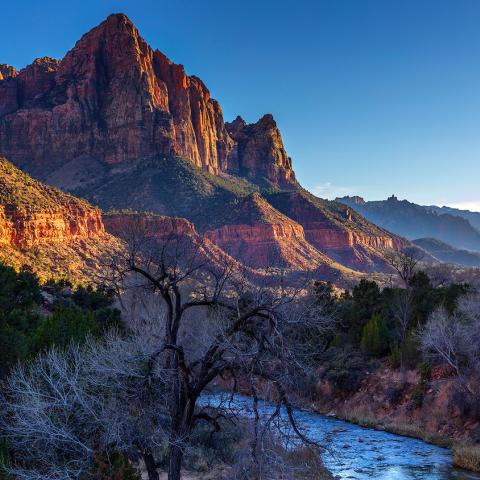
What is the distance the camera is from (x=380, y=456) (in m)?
23.5

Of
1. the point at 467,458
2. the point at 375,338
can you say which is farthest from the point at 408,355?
the point at 467,458

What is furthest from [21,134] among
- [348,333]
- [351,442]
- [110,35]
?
[351,442]

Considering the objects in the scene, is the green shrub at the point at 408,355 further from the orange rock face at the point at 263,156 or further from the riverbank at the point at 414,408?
the orange rock face at the point at 263,156

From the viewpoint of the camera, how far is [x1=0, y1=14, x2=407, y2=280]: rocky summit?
347 ft

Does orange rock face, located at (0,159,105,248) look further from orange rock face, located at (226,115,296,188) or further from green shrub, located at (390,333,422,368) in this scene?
orange rock face, located at (226,115,296,188)

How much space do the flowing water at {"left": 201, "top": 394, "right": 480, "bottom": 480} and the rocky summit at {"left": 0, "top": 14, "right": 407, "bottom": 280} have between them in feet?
219

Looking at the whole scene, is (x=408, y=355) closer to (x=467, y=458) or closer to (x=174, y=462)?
(x=467, y=458)

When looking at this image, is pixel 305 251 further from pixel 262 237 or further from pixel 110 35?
pixel 110 35

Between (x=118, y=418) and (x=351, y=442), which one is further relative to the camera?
(x=351, y=442)

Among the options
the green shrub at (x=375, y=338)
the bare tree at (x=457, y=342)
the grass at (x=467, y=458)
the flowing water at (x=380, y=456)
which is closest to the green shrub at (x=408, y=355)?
the green shrub at (x=375, y=338)

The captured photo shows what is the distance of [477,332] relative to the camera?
1075 inches

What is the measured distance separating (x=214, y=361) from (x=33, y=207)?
5145 centimetres

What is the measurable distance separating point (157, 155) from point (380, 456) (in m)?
107

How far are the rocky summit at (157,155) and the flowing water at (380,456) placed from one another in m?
66.6
